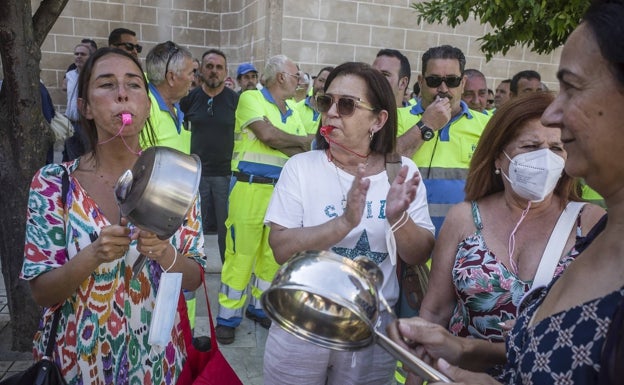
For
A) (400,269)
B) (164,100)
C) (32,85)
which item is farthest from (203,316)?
(400,269)

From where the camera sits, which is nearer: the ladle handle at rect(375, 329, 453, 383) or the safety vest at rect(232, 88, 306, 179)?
the ladle handle at rect(375, 329, 453, 383)

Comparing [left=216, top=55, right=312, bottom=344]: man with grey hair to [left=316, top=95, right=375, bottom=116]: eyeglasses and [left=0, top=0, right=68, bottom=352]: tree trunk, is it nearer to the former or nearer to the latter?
[left=0, top=0, right=68, bottom=352]: tree trunk

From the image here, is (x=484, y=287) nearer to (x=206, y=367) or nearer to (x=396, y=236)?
(x=396, y=236)

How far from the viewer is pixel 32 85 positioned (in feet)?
10.6

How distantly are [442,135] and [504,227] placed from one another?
4.86 feet

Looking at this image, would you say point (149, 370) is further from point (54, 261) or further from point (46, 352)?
point (54, 261)

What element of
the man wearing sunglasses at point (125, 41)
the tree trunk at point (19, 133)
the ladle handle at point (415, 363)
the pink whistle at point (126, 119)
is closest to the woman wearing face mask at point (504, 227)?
the ladle handle at point (415, 363)

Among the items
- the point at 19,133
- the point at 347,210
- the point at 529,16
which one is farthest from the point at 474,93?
the point at 19,133

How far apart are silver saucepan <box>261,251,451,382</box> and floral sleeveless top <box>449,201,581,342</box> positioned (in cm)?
82

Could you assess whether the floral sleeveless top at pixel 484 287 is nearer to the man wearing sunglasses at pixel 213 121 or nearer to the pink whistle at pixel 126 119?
the pink whistle at pixel 126 119

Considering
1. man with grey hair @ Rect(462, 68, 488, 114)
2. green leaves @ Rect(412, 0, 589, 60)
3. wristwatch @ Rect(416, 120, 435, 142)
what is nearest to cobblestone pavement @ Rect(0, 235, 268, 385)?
wristwatch @ Rect(416, 120, 435, 142)

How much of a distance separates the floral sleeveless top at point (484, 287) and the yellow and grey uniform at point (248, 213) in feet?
8.17

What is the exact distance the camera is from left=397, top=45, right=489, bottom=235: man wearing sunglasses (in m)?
3.23

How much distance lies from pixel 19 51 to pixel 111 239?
222 centimetres
